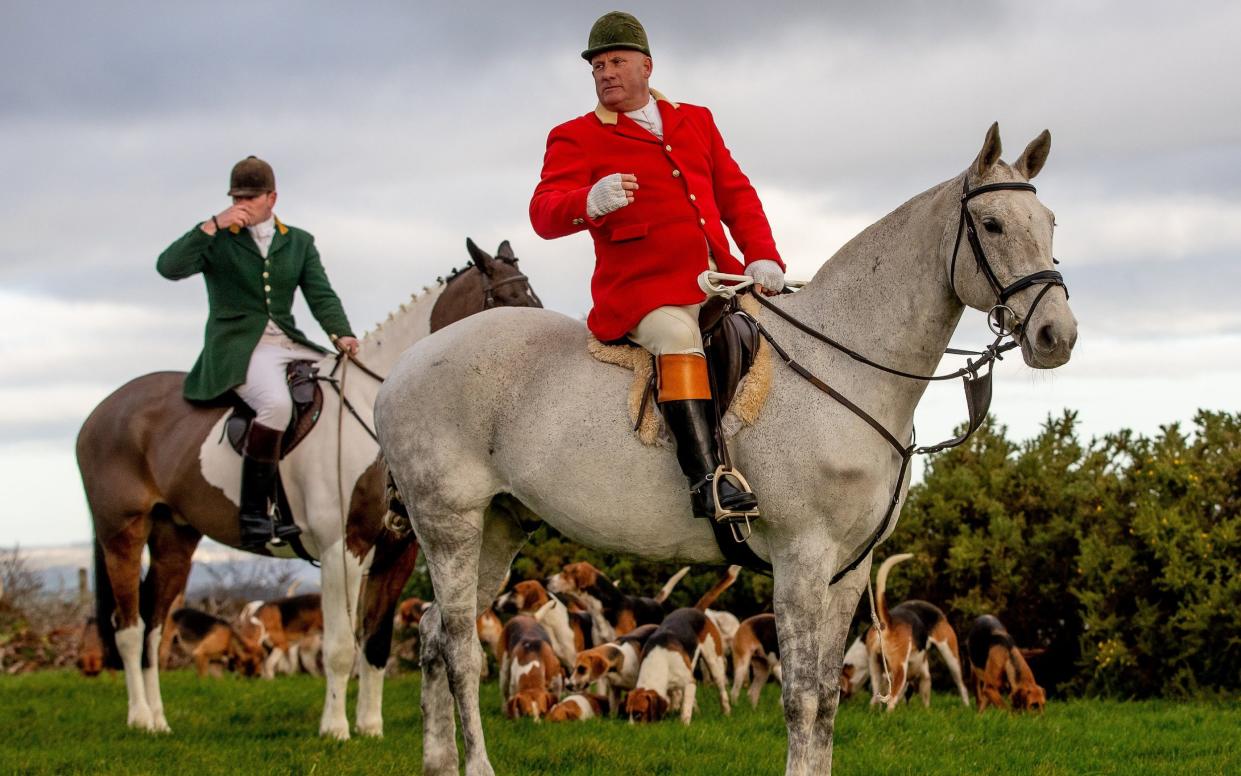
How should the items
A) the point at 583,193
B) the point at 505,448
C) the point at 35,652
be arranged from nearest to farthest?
the point at 583,193
the point at 505,448
the point at 35,652

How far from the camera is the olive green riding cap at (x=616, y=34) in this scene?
5.36m

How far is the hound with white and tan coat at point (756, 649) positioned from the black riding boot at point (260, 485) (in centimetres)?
326

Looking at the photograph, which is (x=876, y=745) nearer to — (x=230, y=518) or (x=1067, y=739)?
(x=1067, y=739)

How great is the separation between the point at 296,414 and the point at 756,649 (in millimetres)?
3637

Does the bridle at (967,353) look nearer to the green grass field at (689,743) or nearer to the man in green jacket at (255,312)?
the green grass field at (689,743)

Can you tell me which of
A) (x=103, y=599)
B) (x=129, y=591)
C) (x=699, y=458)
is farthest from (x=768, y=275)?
(x=103, y=599)

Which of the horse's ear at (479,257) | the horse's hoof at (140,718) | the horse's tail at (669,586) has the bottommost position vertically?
the horse's hoof at (140,718)

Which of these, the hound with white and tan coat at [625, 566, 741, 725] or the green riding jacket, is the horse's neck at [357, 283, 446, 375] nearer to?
the green riding jacket

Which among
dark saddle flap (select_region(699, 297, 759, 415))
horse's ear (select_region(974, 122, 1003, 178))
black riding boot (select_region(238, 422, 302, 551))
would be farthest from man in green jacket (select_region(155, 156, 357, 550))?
horse's ear (select_region(974, 122, 1003, 178))

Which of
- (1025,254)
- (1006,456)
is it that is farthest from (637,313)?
(1006,456)

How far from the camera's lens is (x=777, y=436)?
198 inches

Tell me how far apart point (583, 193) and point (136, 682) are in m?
5.49

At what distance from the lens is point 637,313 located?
522 cm

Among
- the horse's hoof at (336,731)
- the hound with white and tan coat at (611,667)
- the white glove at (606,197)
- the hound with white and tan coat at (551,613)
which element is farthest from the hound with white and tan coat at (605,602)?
the white glove at (606,197)
